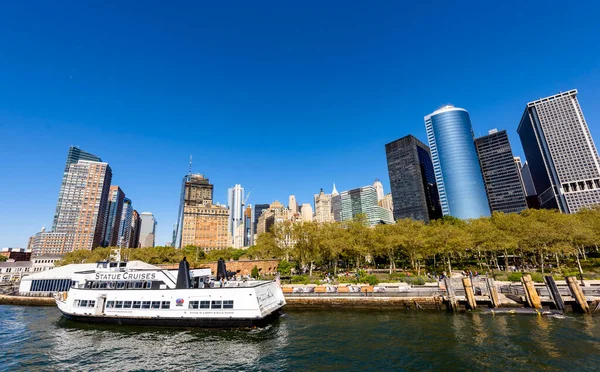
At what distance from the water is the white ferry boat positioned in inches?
49.4

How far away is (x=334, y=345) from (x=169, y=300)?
21.1 m

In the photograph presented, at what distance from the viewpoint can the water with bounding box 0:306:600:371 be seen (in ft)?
68.4

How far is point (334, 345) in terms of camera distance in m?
25.0

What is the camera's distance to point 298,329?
1209 inches

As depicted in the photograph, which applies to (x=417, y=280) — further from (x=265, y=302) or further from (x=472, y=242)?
(x=265, y=302)

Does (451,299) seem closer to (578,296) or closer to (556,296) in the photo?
(556,296)

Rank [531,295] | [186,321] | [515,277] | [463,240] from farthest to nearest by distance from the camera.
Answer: [463,240], [515,277], [531,295], [186,321]

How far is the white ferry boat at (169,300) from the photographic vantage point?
31688mm

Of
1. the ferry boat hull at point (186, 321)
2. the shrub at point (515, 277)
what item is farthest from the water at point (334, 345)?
the shrub at point (515, 277)

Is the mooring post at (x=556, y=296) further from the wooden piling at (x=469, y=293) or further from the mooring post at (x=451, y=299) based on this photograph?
the mooring post at (x=451, y=299)

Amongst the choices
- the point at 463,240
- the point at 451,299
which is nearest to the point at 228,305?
the point at 451,299

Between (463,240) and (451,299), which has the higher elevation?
(463,240)

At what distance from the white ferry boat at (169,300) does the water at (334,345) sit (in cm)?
125

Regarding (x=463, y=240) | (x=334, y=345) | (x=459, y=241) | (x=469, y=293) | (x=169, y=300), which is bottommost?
(x=334, y=345)
